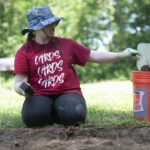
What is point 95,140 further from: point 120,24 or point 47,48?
point 120,24

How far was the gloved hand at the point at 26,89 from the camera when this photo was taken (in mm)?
2424

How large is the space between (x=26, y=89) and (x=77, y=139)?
62 centimetres

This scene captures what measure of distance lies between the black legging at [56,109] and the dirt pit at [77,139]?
0.17 m

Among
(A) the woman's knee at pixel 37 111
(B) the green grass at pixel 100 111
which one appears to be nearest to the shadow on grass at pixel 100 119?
(B) the green grass at pixel 100 111

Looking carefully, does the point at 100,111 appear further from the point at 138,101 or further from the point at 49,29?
the point at 49,29

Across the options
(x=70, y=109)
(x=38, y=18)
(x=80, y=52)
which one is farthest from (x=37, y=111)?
(x=38, y=18)

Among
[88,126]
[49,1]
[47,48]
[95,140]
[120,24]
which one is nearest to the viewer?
[95,140]

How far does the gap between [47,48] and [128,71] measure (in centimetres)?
947

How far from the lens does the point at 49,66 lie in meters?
2.64

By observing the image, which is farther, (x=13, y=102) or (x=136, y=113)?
(x=13, y=102)

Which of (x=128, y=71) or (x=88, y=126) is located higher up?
(x=128, y=71)

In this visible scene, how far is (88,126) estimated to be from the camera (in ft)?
8.25

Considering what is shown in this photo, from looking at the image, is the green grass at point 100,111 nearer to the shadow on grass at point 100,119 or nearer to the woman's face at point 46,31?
the shadow on grass at point 100,119

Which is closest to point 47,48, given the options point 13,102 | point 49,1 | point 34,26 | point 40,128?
point 34,26
